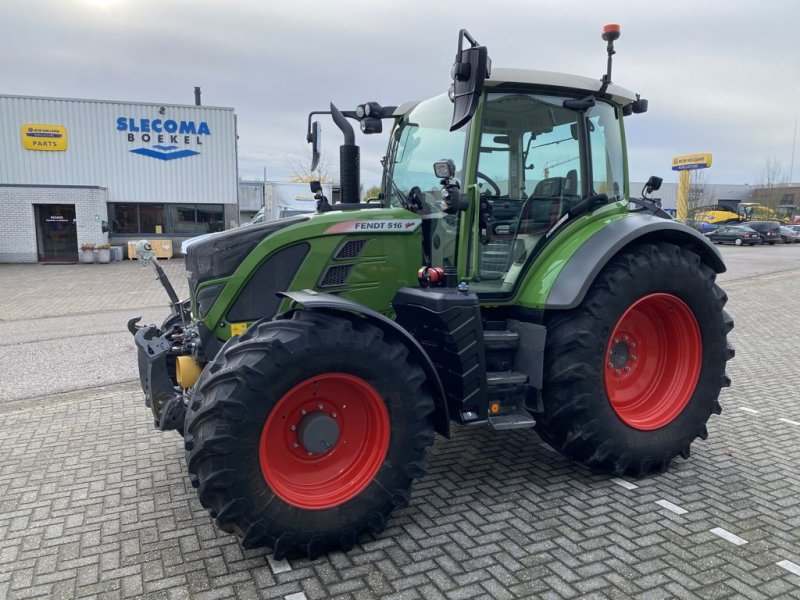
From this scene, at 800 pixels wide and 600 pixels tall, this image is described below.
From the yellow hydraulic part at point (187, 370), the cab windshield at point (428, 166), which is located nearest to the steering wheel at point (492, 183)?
the cab windshield at point (428, 166)

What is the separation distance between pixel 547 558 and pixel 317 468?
1283 mm

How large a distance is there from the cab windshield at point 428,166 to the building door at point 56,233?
19480mm

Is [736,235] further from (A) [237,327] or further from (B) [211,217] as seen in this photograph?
(A) [237,327]

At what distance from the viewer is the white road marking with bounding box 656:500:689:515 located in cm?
360

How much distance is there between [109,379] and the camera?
6.70 metres

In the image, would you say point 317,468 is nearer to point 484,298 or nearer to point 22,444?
point 484,298

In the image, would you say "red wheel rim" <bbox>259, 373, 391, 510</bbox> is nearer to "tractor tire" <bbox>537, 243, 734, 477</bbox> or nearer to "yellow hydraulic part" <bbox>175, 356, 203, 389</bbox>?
"yellow hydraulic part" <bbox>175, 356, 203, 389</bbox>

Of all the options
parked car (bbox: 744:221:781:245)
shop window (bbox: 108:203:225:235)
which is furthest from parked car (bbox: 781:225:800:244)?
shop window (bbox: 108:203:225:235)

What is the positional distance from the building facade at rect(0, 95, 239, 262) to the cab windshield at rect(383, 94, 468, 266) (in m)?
18.7

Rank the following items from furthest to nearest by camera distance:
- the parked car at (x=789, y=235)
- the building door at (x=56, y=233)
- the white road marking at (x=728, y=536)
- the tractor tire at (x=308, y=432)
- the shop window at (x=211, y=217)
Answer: the parked car at (x=789, y=235) < the shop window at (x=211, y=217) < the building door at (x=56, y=233) < the white road marking at (x=728, y=536) < the tractor tire at (x=308, y=432)

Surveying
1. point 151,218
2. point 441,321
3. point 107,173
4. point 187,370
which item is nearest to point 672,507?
point 441,321

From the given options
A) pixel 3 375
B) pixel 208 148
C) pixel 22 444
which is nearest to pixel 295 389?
pixel 22 444

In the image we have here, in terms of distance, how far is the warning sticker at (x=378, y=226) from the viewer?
3.67 meters

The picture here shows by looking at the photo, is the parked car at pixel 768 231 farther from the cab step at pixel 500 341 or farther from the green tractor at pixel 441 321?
the cab step at pixel 500 341
